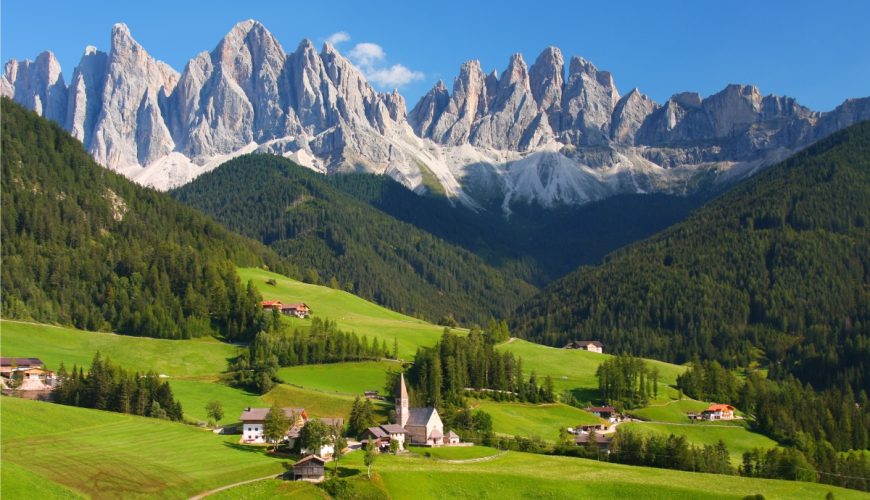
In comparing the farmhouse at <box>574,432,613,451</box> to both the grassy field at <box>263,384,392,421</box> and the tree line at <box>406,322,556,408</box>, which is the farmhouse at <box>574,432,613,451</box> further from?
the grassy field at <box>263,384,392,421</box>

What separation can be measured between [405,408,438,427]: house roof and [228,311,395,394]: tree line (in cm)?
3078

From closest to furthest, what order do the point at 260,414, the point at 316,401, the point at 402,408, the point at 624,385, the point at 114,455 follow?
the point at 114,455
the point at 260,414
the point at 402,408
the point at 316,401
the point at 624,385

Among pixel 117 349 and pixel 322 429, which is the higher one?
pixel 117 349

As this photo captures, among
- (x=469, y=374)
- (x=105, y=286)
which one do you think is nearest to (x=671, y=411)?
(x=469, y=374)

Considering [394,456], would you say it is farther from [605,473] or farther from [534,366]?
[534,366]

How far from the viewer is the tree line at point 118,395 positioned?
115713 mm

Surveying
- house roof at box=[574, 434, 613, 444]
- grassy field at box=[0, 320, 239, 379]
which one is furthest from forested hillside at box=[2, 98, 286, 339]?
house roof at box=[574, 434, 613, 444]

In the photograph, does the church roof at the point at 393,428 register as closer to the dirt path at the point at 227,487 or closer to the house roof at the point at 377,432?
the house roof at the point at 377,432

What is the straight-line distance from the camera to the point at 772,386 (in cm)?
18812

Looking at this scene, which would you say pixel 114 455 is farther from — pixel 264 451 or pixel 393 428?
pixel 393 428

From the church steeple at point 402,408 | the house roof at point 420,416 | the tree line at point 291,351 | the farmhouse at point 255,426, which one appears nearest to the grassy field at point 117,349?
the tree line at point 291,351

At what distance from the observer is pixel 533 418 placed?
468 feet

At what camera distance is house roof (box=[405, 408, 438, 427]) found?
118938 millimetres

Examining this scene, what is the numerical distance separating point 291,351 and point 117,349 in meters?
30.5
